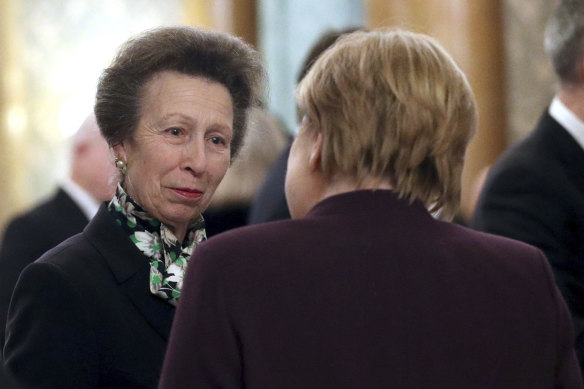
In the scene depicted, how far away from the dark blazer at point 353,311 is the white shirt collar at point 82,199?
1.94 meters

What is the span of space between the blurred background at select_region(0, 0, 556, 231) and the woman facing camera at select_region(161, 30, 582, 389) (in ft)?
11.9

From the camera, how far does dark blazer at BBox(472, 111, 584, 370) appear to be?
321 centimetres

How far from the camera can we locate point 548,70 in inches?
243

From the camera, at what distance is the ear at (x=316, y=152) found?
6.52 ft

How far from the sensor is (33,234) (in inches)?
132

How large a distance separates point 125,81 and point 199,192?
0.31 metres

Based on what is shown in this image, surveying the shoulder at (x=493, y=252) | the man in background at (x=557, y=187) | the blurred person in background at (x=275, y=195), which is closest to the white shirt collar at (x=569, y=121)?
the man in background at (x=557, y=187)

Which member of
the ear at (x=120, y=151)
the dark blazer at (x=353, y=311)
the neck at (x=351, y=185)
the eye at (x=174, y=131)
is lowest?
the dark blazer at (x=353, y=311)

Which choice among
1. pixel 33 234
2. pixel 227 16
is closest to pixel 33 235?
pixel 33 234

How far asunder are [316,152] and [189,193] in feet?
1.77

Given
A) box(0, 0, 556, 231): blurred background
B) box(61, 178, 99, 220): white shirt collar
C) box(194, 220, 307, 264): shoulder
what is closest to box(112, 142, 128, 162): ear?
box(194, 220, 307, 264): shoulder

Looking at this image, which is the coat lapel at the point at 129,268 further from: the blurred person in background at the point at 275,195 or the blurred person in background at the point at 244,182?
the blurred person in background at the point at 244,182

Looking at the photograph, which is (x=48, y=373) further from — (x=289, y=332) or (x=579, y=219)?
(x=579, y=219)

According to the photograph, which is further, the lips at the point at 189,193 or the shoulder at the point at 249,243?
the lips at the point at 189,193
